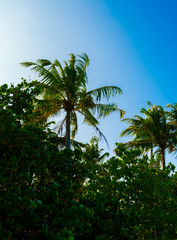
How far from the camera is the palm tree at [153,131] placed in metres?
14.3

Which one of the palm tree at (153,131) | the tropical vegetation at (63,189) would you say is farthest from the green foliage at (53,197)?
the palm tree at (153,131)

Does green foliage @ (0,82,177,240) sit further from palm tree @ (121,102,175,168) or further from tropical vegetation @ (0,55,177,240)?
palm tree @ (121,102,175,168)

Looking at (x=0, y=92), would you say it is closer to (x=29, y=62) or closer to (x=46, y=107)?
(x=46, y=107)

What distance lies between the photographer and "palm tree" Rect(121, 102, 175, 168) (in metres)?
14.3

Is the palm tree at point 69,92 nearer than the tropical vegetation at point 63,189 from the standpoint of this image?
No

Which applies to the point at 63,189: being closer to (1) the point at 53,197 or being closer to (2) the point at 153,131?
(1) the point at 53,197

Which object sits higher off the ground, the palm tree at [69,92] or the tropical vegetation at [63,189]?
the palm tree at [69,92]

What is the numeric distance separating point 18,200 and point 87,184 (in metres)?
4.47

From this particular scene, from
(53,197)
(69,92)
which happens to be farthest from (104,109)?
(53,197)

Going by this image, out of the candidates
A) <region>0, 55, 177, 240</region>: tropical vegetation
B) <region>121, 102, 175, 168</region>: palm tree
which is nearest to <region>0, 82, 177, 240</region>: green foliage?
<region>0, 55, 177, 240</region>: tropical vegetation

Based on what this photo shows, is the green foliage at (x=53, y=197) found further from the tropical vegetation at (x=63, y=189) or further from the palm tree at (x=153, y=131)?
the palm tree at (x=153, y=131)

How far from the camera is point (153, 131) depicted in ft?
46.8

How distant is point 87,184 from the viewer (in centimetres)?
764

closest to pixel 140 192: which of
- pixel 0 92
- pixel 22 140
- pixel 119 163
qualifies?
pixel 119 163
